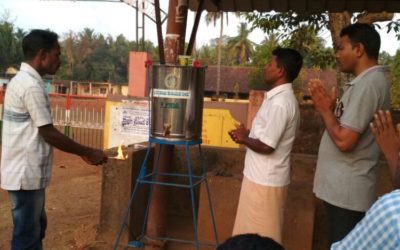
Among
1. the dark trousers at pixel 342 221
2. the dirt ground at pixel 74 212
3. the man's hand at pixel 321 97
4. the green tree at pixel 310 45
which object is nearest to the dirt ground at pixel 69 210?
the dirt ground at pixel 74 212

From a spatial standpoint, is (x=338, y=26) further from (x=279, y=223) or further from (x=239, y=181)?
(x=279, y=223)

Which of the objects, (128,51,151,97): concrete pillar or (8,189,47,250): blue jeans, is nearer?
(8,189,47,250): blue jeans

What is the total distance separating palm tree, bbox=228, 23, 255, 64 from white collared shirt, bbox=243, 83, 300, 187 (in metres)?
51.8

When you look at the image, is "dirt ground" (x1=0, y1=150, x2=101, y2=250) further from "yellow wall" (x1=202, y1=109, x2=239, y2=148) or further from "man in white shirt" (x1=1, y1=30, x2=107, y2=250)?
"yellow wall" (x1=202, y1=109, x2=239, y2=148)

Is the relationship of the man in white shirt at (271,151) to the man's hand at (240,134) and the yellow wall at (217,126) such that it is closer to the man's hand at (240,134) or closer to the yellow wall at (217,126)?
the man's hand at (240,134)

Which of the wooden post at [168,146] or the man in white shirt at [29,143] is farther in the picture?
the wooden post at [168,146]

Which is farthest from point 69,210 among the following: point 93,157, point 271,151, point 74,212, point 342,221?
point 342,221

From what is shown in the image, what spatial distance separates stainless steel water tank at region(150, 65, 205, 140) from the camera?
354 centimetres

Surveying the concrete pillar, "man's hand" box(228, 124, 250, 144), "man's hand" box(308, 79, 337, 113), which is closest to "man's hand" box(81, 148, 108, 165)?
"man's hand" box(228, 124, 250, 144)

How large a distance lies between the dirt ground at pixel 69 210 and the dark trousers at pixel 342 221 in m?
2.76

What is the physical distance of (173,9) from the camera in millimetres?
4109

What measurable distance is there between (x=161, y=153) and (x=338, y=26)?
4.88 metres

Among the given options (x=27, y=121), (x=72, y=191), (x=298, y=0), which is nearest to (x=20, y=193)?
(x=27, y=121)

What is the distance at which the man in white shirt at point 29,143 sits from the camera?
9.44ft
